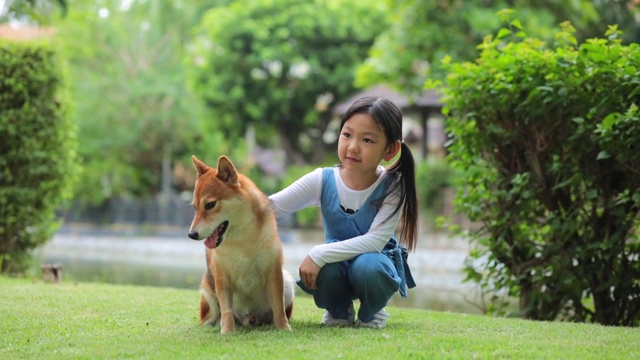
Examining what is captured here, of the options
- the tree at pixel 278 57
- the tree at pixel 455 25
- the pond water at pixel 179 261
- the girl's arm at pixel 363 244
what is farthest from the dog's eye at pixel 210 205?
the tree at pixel 278 57

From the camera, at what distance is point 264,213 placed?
443 centimetres

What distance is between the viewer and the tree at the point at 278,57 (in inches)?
1038

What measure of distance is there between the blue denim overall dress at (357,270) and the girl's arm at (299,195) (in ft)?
0.16

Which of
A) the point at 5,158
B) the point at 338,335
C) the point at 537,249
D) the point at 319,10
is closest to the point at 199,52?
the point at 319,10

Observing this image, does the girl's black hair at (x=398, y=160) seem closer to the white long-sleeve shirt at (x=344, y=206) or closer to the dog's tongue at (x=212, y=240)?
the white long-sleeve shirt at (x=344, y=206)

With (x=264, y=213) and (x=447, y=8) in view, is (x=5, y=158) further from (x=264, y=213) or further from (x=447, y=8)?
(x=447, y=8)

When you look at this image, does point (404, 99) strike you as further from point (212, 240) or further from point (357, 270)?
point (212, 240)

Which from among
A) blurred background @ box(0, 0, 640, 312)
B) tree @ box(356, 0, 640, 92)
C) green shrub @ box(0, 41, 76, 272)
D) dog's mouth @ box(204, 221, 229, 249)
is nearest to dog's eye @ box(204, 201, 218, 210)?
dog's mouth @ box(204, 221, 229, 249)

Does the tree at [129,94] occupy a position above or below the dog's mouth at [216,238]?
above

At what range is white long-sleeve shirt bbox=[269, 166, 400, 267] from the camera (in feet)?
14.9

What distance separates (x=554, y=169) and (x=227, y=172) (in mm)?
2983

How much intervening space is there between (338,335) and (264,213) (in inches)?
31.8

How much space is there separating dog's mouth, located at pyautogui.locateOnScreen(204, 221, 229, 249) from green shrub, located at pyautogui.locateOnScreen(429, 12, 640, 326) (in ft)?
9.25

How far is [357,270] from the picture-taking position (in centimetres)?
453
